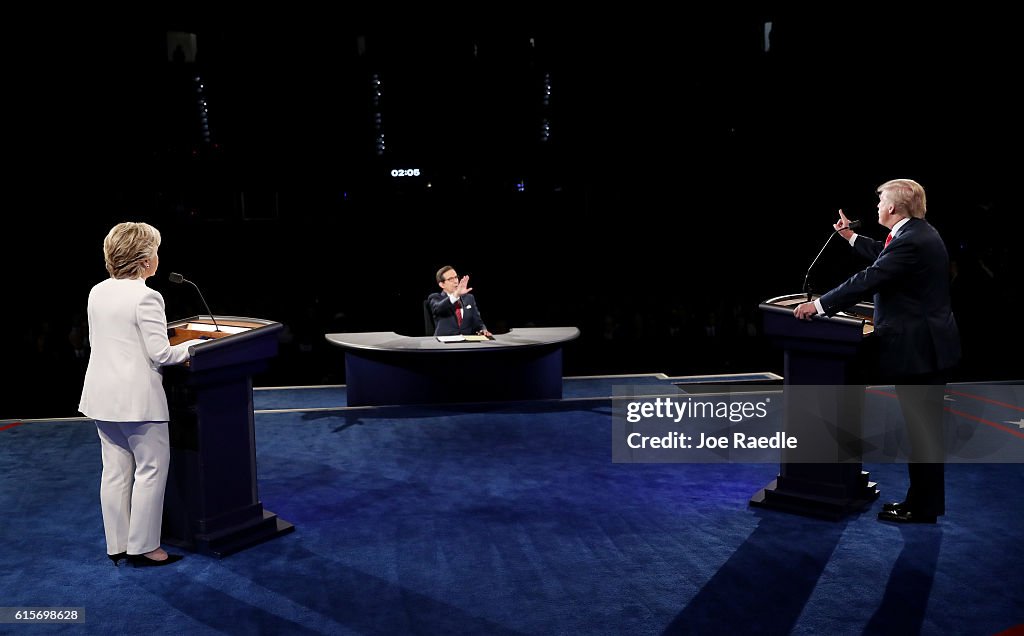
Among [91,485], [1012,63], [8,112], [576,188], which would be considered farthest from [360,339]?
[1012,63]

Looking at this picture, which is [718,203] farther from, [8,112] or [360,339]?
[8,112]

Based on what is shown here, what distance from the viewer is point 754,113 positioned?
10.3m

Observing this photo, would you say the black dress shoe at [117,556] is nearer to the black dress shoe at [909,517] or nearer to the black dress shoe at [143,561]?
the black dress shoe at [143,561]

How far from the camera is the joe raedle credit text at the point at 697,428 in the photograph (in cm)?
436

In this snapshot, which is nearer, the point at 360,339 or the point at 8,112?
the point at 360,339

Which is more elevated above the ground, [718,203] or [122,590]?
[718,203]

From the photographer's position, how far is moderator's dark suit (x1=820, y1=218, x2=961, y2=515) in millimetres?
3039

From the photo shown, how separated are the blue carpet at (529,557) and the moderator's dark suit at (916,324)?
0.38 metres

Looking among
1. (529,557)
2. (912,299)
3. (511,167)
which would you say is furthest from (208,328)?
(511,167)

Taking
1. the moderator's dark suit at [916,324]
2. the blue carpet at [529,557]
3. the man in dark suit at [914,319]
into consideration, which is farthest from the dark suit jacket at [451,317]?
the moderator's dark suit at [916,324]

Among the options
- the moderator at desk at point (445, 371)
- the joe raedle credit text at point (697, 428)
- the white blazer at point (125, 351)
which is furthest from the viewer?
the moderator at desk at point (445, 371)

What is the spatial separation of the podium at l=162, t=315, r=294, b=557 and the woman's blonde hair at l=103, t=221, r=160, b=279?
354 mm

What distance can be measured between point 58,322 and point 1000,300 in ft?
32.7

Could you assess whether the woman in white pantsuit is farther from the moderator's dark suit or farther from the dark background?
the dark background
